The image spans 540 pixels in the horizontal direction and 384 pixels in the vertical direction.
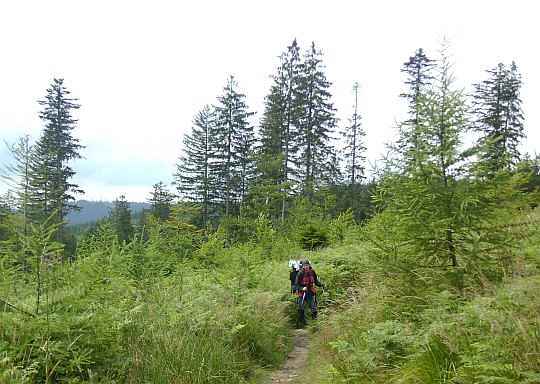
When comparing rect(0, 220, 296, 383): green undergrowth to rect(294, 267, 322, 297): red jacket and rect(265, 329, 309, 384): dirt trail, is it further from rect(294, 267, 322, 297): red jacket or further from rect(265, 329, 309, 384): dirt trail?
rect(294, 267, 322, 297): red jacket

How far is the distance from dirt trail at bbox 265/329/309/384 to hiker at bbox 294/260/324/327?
1.92 ft

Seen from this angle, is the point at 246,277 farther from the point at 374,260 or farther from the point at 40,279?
the point at 40,279

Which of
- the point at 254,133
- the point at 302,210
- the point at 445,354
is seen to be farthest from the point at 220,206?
the point at 445,354

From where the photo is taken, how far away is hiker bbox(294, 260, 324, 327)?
9.11 metres

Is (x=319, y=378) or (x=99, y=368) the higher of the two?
(x=99, y=368)

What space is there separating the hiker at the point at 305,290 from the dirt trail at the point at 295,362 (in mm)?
586

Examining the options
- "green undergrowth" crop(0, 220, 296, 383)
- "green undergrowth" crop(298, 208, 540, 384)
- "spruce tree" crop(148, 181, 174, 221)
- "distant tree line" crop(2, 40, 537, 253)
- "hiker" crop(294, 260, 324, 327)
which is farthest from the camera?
"spruce tree" crop(148, 181, 174, 221)

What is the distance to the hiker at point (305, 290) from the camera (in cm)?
911

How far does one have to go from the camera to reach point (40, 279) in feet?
13.0

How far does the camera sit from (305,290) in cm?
902

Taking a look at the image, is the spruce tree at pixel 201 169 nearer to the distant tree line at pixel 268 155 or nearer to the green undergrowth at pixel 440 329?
the distant tree line at pixel 268 155

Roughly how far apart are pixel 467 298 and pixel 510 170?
1886 millimetres

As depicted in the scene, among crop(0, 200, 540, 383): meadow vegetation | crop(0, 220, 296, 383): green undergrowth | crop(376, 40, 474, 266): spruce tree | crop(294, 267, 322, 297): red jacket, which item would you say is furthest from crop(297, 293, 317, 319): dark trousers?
crop(376, 40, 474, 266): spruce tree

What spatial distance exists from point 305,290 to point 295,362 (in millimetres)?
2561
